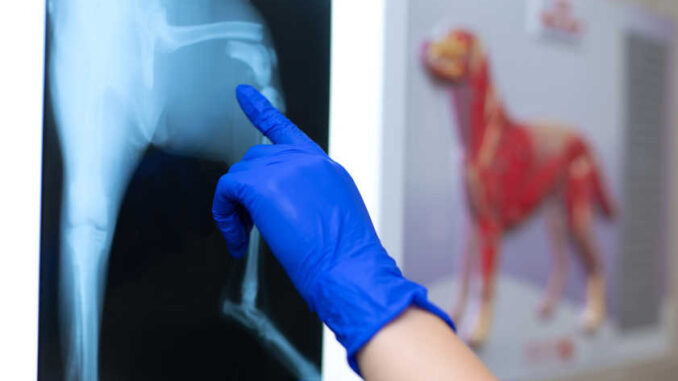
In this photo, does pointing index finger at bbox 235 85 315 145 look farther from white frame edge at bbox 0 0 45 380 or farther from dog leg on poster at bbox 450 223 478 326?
dog leg on poster at bbox 450 223 478 326

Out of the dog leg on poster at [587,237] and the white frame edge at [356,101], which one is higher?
the white frame edge at [356,101]

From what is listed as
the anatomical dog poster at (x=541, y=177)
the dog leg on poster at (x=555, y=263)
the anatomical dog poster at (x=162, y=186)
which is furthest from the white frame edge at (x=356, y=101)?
the dog leg on poster at (x=555, y=263)

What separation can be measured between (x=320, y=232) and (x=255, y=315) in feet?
0.85

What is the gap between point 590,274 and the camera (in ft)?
4.61

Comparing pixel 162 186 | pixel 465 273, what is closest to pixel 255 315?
pixel 162 186

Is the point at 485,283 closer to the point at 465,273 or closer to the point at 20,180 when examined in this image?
the point at 465,273

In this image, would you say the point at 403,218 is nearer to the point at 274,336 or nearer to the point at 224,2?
the point at 274,336

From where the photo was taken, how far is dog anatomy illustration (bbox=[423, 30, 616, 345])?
1153 mm

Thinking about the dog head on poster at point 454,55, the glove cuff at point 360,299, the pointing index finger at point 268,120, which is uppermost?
the dog head on poster at point 454,55

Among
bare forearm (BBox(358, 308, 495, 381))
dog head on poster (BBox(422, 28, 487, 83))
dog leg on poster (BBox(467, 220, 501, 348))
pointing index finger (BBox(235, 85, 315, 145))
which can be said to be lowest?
dog leg on poster (BBox(467, 220, 501, 348))

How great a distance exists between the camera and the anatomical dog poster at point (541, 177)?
1.12 metres

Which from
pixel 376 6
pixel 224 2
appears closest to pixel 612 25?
pixel 376 6

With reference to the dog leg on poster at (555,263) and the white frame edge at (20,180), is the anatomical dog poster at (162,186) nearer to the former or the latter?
the white frame edge at (20,180)

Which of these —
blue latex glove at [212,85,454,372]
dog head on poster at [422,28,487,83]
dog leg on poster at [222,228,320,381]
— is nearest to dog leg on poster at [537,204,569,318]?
dog head on poster at [422,28,487,83]
